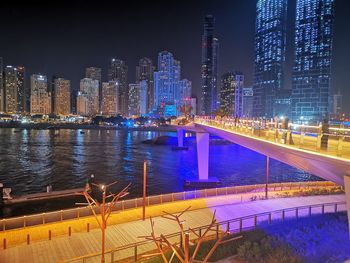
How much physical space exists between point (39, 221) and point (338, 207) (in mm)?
20964

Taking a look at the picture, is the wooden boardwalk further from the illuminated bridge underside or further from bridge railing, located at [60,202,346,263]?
the illuminated bridge underside

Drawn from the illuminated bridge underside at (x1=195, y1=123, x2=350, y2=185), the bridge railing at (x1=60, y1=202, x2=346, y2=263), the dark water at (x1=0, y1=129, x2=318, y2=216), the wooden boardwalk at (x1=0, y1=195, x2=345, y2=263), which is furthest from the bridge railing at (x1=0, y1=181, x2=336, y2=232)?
the dark water at (x1=0, y1=129, x2=318, y2=216)

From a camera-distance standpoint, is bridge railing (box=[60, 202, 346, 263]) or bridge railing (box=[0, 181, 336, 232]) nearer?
bridge railing (box=[60, 202, 346, 263])

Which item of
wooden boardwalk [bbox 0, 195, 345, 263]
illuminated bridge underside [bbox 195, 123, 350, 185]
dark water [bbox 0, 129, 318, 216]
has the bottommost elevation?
dark water [bbox 0, 129, 318, 216]

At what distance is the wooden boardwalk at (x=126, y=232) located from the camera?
14719 mm

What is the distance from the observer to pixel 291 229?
1722 cm

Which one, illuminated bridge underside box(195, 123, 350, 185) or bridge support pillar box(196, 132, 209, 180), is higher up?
illuminated bridge underside box(195, 123, 350, 185)

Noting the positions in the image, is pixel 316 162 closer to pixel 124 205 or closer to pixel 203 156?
pixel 124 205

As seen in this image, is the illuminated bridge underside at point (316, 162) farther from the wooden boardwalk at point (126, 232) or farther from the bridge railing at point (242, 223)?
the wooden boardwalk at point (126, 232)

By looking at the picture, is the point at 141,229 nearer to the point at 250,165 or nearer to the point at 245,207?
the point at 245,207

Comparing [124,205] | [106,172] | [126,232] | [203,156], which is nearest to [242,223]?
[126,232]

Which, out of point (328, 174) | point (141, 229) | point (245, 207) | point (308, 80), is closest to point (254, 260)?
point (328, 174)

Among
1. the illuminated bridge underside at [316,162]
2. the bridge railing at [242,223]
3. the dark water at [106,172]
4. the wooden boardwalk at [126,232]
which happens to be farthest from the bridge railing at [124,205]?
the dark water at [106,172]

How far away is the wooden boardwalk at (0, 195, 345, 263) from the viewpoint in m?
14.7
